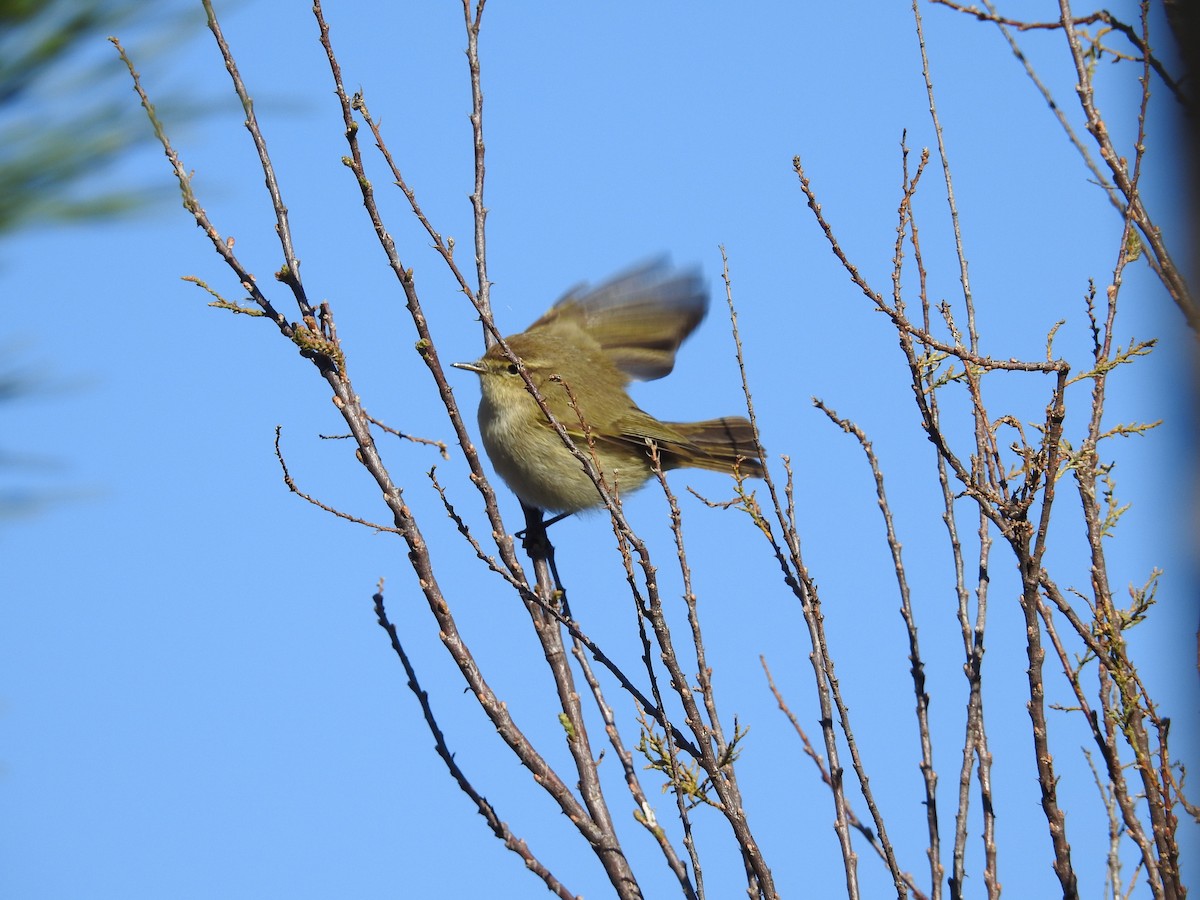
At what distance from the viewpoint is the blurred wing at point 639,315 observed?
5.80m

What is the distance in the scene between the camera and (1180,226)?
101 centimetres

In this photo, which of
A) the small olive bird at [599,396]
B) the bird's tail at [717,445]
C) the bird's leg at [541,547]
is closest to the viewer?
the bird's leg at [541,547]

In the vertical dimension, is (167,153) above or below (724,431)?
below

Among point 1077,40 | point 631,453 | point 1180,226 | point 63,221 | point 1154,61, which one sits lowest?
point 1180,226

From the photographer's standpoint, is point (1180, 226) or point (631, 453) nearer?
point (1180, 226)

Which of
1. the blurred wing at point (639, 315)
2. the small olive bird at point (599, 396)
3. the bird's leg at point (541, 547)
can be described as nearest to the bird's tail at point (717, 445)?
the small olive bird at point (599, 396)

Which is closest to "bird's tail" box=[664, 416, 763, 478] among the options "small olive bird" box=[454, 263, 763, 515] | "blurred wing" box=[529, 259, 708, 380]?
"small olive bird" box=[454, 263, 763, 515]

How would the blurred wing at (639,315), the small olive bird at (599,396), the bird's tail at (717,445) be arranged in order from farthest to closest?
the blurred wing at (639,315), the bird's tail at (717,445), the small olive bird at (599,396)

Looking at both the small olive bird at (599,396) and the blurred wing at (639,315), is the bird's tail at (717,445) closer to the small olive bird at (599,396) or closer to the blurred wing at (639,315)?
the small olive bird at (599,396)

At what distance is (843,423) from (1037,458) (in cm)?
111

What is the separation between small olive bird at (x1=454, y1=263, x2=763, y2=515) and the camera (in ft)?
17.1

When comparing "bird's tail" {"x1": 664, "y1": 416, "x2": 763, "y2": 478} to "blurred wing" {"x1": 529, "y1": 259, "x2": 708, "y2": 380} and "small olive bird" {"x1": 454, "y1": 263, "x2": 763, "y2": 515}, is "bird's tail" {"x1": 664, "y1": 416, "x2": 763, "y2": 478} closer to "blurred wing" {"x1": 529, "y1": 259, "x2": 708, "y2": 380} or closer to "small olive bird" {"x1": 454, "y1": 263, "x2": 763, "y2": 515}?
"small olive bird" {"x1": 454, "y1": 263, "x2": 763, "y2": 515}

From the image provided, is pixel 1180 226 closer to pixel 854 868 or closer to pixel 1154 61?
pixel 1154 61

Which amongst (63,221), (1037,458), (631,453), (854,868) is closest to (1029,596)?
(1037,458)
